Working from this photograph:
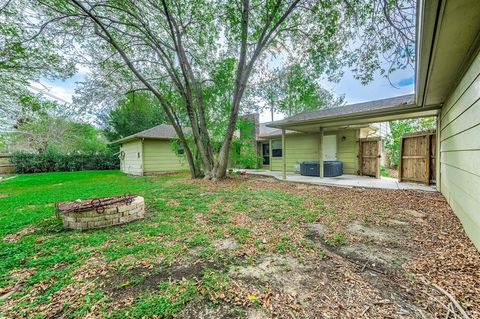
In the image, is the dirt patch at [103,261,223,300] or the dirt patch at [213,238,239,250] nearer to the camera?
the dirt patch at [103,261,223,300]

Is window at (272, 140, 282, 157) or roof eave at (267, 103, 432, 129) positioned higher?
roof eave at (267, 103, 432, 129)

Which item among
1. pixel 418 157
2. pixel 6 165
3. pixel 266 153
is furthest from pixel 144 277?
pixel 6 165

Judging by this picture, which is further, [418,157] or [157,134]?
[157,134]

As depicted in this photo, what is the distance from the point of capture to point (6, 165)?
47.8 ft

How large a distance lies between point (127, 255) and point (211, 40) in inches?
328

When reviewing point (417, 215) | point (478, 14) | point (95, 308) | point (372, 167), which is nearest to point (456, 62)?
point (478, 14)

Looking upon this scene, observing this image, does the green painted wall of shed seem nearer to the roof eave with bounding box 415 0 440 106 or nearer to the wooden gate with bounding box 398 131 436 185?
the wooden gate with bounding box 398 131 436 185

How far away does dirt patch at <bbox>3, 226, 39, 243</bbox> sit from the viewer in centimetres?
306

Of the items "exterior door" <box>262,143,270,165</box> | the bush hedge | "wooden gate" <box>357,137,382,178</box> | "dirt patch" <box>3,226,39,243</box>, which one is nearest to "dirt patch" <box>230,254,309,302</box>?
"dirt patch" <box>3,226,39,243</box>

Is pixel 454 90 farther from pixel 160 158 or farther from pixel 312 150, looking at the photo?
pixel 160 158

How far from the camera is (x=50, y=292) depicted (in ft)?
5.94

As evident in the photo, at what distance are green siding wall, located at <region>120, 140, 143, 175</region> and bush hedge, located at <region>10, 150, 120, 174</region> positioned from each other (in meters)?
3.37

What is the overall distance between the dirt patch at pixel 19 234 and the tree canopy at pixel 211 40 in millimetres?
5408

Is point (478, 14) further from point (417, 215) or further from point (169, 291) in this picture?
point (169, 291)
